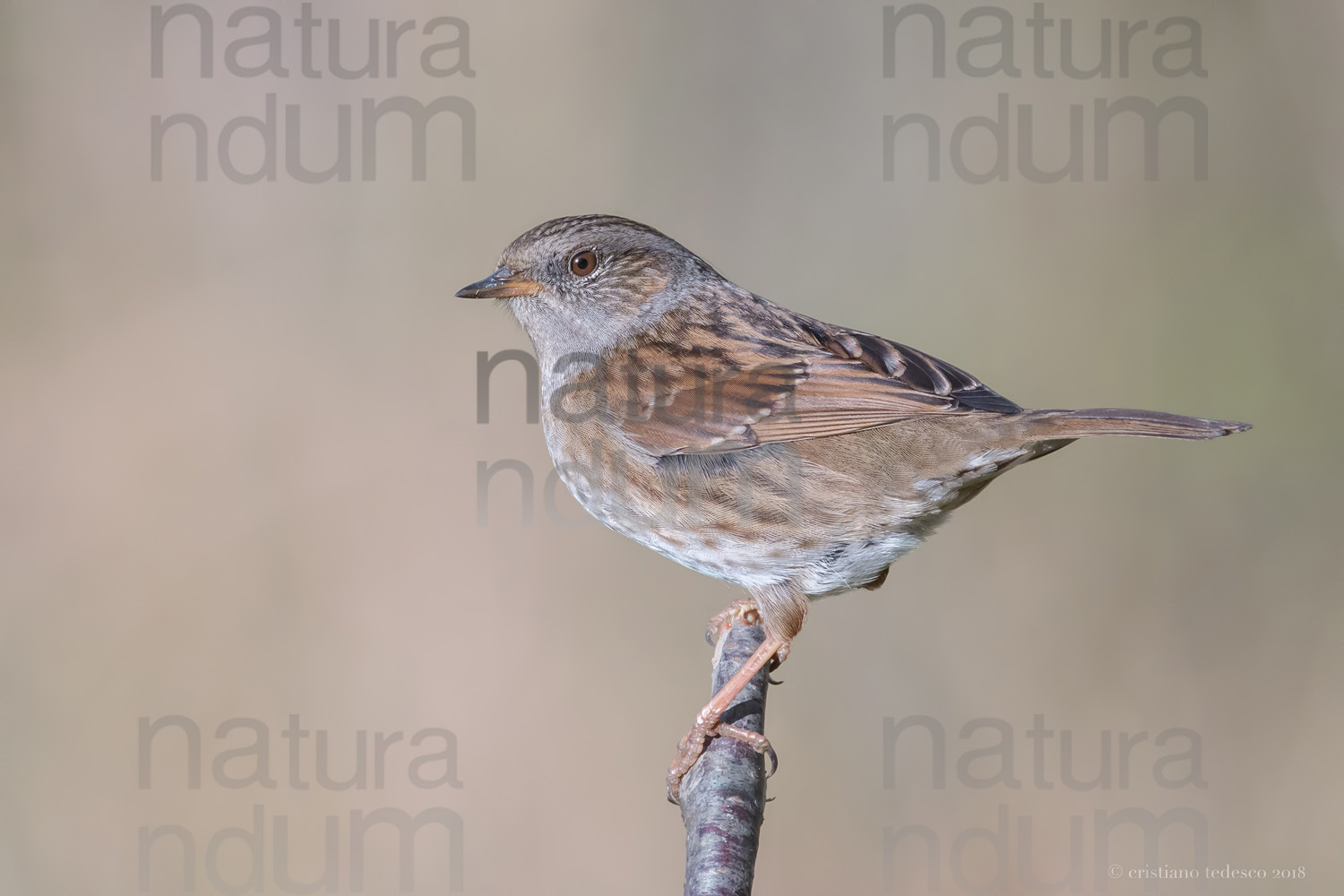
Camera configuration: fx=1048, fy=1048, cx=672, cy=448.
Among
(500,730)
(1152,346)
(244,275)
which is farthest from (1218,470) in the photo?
(244,275)

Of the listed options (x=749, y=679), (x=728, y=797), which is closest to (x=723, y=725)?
(x=749, y=679)

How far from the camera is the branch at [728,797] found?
6.48ft

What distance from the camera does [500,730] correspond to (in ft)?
13.9

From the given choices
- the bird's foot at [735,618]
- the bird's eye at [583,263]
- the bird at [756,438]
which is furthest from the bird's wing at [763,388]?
the bird's foot at [735,618]

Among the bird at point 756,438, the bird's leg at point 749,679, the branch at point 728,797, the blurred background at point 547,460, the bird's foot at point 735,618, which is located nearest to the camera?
the branch at point 728,797

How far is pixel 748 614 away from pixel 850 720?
1086mm

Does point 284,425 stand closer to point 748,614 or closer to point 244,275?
point 244,275

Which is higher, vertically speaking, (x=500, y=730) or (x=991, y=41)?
(x=991, y=41)

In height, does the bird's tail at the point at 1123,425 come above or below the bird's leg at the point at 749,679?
above

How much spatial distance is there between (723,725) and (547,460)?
183 cm

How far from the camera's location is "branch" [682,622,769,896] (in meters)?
1.98

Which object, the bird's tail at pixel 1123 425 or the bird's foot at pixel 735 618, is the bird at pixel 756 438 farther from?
the bird's foot at pixel 735 618

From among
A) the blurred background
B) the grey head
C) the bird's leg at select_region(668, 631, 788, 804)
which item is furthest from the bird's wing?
the blurred background

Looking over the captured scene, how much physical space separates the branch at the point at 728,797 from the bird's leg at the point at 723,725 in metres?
0.03
